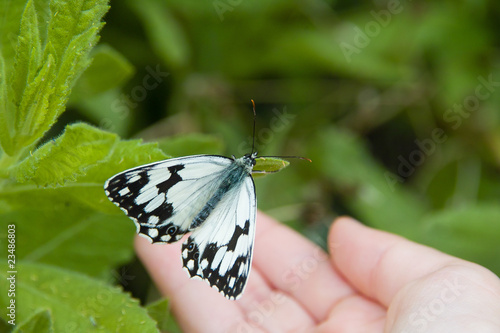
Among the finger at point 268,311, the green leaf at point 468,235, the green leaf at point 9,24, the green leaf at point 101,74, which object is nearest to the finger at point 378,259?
the finger at point 268,311

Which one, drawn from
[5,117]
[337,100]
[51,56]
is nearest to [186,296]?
[5,117]

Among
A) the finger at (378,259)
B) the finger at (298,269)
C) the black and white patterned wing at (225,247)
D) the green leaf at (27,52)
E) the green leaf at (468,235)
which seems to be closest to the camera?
the green leaf at (27,52)

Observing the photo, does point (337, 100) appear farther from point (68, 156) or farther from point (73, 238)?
point (68, 156)

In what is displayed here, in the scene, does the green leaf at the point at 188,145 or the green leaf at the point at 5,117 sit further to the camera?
the green leaf at the point at 188,145

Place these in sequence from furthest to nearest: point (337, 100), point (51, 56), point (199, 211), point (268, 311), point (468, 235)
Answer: point (337, 100), point (468, 235), point (268, 311), point (199, 211), point (51, 56)

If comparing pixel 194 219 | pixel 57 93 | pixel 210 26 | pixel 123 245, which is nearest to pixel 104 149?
pixel 57 93

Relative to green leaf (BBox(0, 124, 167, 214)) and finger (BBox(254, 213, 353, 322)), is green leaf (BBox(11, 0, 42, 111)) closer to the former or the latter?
green leaf (BBox(0, 124, 167, 214))

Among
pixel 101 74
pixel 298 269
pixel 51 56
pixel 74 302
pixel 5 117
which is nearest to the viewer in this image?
pixel 51 56

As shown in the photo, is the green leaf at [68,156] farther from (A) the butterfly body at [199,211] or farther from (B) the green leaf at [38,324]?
(B) the green leaf at [38,324]

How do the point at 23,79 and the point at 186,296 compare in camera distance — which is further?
the point at 186,296
